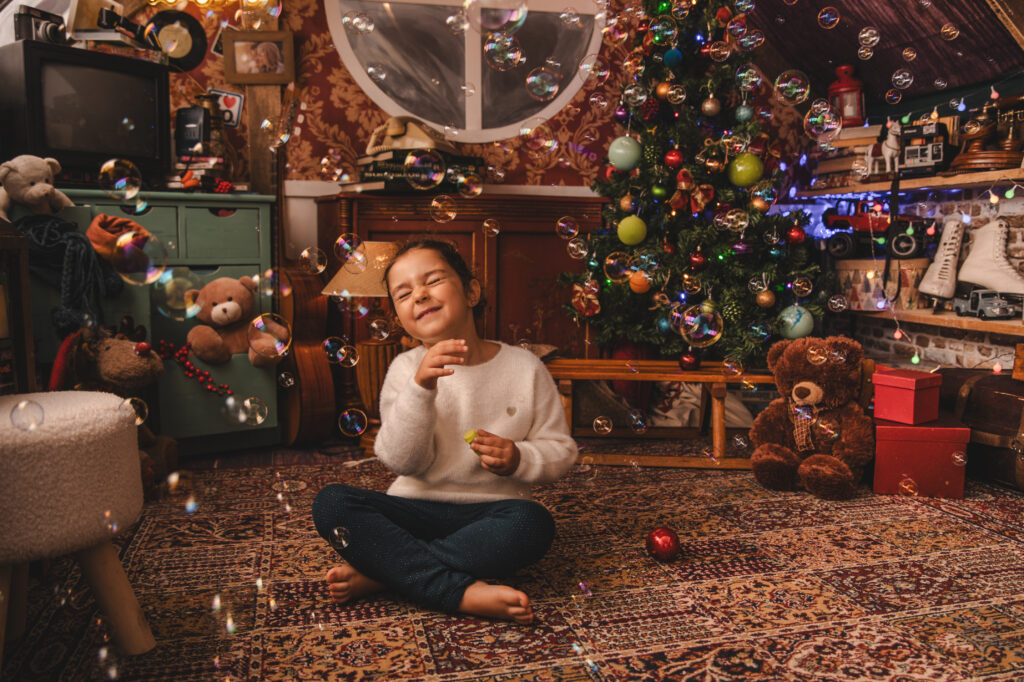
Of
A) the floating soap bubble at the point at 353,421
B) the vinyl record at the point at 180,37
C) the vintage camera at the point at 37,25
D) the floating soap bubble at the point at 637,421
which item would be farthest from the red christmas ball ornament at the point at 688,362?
the vintage camera at the point at 37,25

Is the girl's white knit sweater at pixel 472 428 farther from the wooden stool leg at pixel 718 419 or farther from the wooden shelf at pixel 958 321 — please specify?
the wooden shelf at pixel 958 321

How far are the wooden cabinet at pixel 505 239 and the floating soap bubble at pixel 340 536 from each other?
1.71 metres

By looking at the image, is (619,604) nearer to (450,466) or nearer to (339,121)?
(450,466)

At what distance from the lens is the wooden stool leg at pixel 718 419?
9.52 feet

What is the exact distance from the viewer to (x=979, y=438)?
2674mm

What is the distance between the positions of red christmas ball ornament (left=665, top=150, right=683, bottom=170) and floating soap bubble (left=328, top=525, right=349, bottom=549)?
2337 millimetres

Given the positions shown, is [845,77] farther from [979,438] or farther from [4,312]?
[4,312]

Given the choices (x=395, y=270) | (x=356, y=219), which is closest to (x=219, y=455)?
(x=356, y=219)

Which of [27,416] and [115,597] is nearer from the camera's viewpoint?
[27,416]

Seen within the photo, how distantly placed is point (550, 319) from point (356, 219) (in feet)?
3.24

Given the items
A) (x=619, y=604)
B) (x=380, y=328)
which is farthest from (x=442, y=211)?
(x=619, y=604)

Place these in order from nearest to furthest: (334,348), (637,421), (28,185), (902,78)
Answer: (28,185), (637,421), (334,348), (902,78)

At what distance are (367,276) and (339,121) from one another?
1.15 m

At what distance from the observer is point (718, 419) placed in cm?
293
